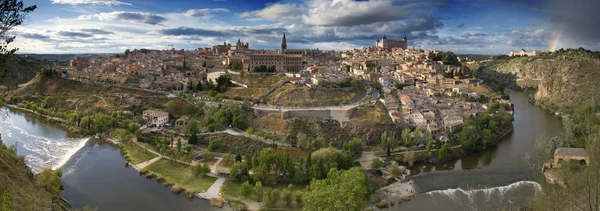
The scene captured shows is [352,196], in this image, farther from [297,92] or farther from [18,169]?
[297,92]

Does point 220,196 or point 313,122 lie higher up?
point 313,122

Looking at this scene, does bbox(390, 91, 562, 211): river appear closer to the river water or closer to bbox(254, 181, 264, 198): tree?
the river water

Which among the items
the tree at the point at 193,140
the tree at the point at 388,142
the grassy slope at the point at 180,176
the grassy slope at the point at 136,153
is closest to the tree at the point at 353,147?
the tree at the point at 388,142

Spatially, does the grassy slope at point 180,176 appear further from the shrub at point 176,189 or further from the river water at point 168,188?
the river water at point 168,188

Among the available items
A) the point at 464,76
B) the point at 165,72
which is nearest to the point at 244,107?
the point at 165,72

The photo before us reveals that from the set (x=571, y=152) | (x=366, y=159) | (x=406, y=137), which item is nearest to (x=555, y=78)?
(x=571, y=152)

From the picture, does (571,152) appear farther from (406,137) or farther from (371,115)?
(371,115)
